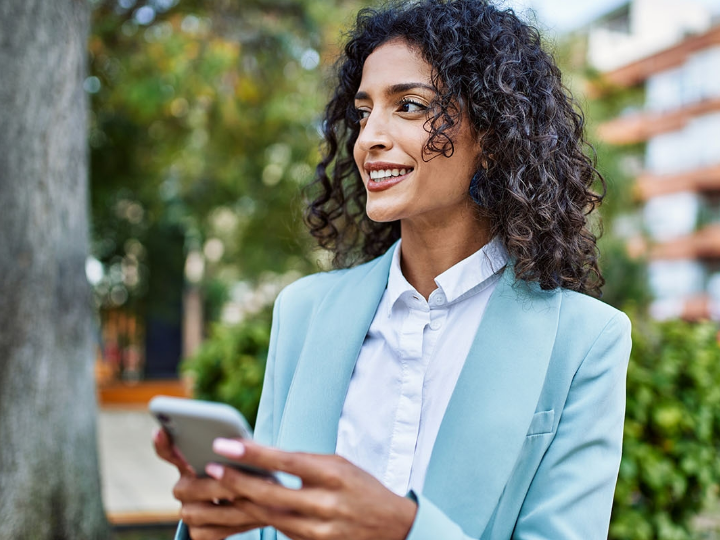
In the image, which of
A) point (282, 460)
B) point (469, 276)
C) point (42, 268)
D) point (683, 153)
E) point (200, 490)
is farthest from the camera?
point (683, 153)

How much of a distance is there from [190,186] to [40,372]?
8.83m

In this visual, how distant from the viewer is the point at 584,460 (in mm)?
1459

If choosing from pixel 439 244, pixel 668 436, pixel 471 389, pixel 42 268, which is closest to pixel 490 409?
pixel 471 389

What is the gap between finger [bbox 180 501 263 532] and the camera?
1.17 metres

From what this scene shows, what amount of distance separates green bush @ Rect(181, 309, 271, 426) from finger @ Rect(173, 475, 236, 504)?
368cm

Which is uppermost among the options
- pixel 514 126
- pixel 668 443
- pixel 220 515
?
pixel 514 126

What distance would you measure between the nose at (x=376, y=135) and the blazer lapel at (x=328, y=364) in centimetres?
33

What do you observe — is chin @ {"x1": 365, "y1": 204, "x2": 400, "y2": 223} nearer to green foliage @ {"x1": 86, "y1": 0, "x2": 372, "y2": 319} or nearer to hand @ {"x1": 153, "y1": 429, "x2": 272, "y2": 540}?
hand @ {"x1": 153, "y1": 429, "x2": 272, "y2": 540}

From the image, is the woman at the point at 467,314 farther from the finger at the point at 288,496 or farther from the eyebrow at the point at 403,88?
the finger at the point at 288,496

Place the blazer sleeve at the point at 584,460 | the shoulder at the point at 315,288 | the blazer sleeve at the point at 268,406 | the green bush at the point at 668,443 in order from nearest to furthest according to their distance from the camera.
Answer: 1. the blazer sleeve at the point at 584,460
2. the blazer sleeve at the point at 268,406
3. the shoulder at the point at 315,288
4. the green bush at the point at 668,443

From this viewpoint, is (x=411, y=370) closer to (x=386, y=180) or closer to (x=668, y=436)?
(x=386, y=180)

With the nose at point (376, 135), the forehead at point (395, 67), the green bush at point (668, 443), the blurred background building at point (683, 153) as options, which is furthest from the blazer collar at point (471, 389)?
the blurred background building at point (683, 153)

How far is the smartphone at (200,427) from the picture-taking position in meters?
1.08

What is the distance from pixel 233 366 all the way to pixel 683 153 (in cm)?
3680
